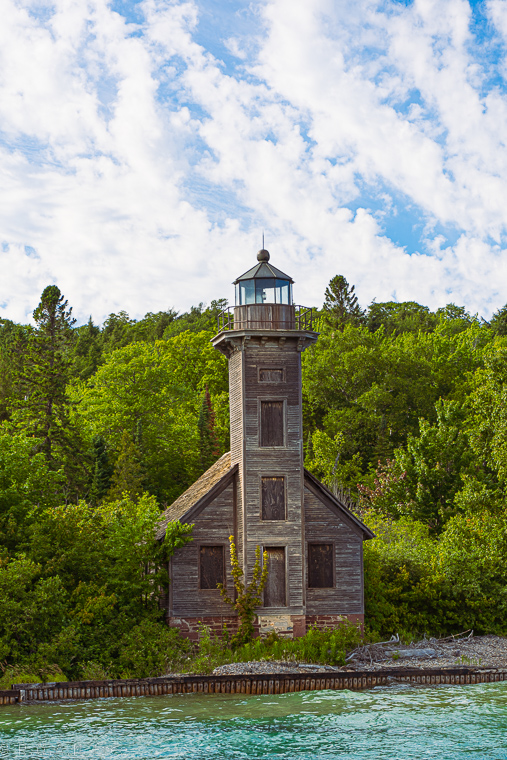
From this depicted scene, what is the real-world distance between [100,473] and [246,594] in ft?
84.9

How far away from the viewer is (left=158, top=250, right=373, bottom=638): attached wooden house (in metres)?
26.8

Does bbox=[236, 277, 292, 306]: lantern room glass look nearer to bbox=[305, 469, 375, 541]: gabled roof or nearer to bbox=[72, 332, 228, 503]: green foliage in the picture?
bbox=[305, 469, 375, 541]: gabled roof

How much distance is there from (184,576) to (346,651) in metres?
5.69

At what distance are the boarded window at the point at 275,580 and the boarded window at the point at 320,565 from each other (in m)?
1.42

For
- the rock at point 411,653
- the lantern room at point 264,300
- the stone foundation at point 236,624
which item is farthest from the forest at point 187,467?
the lantern room at point 264,300

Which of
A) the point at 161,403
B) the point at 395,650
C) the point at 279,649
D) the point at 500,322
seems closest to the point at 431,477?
the point at 395,650

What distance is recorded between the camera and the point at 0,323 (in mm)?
98875

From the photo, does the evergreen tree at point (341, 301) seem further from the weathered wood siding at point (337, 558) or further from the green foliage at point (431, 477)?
the weathered wood siding at point (337, 558)

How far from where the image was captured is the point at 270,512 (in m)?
27.1

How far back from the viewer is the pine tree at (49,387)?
50094 mm

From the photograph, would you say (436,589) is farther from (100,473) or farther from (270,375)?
(100,473)

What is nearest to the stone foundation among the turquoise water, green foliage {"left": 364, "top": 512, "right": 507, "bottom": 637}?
green foliage {"left": 364, "top": 512, "right": 507, "bottom": 637}

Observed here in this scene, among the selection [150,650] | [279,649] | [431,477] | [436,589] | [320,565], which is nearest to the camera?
[150,650]

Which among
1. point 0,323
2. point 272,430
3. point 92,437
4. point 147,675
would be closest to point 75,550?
point 147,675
